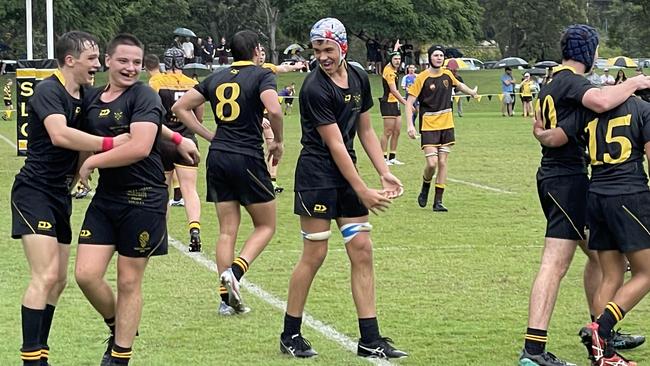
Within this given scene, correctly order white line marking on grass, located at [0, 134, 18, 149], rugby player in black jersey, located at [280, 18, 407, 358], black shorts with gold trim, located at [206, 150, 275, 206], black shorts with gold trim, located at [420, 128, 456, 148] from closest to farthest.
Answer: rugby player in black jersey, located at [280, 18, 407, 358] < black shorts with gold trim, located at [206, 150, 275, 206] < black shorts with gold trim, located at [420, 128, 456, 148] < white line marking on grass, located at [0, 134, 18, 149]

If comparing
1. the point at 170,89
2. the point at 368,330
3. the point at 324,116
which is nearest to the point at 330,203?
the point at 324,116

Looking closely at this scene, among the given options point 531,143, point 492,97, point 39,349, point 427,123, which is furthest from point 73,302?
point 492,97

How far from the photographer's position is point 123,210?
6.72 metres

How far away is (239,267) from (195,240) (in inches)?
126

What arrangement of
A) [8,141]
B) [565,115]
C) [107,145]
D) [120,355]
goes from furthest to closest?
[8,141] < [565,115] < [120,355] < [107,145]

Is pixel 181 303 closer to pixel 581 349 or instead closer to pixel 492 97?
pixel 581 349

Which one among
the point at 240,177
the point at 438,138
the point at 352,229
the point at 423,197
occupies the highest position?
the point at 240,177

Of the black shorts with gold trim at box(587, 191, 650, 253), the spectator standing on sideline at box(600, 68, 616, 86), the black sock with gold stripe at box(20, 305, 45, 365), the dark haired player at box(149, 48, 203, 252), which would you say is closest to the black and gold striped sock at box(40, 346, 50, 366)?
the black sock with gold stripe at box(20, 305, 45, 365)

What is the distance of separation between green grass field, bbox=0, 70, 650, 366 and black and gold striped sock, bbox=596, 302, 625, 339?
1.57 feet

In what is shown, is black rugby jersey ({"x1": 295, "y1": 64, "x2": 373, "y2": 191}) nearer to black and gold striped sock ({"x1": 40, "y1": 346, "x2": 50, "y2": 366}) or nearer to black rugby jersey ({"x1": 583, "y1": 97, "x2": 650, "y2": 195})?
black rugby jersey ({"x1": 583, "y1": 97, "x2": 650, "y2": 195})

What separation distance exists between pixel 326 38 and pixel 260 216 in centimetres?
214

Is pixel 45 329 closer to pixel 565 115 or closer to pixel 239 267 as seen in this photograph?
pixel 239 267

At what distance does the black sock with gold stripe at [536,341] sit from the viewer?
22.9ft

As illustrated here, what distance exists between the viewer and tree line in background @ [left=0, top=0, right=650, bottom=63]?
61750 mm
